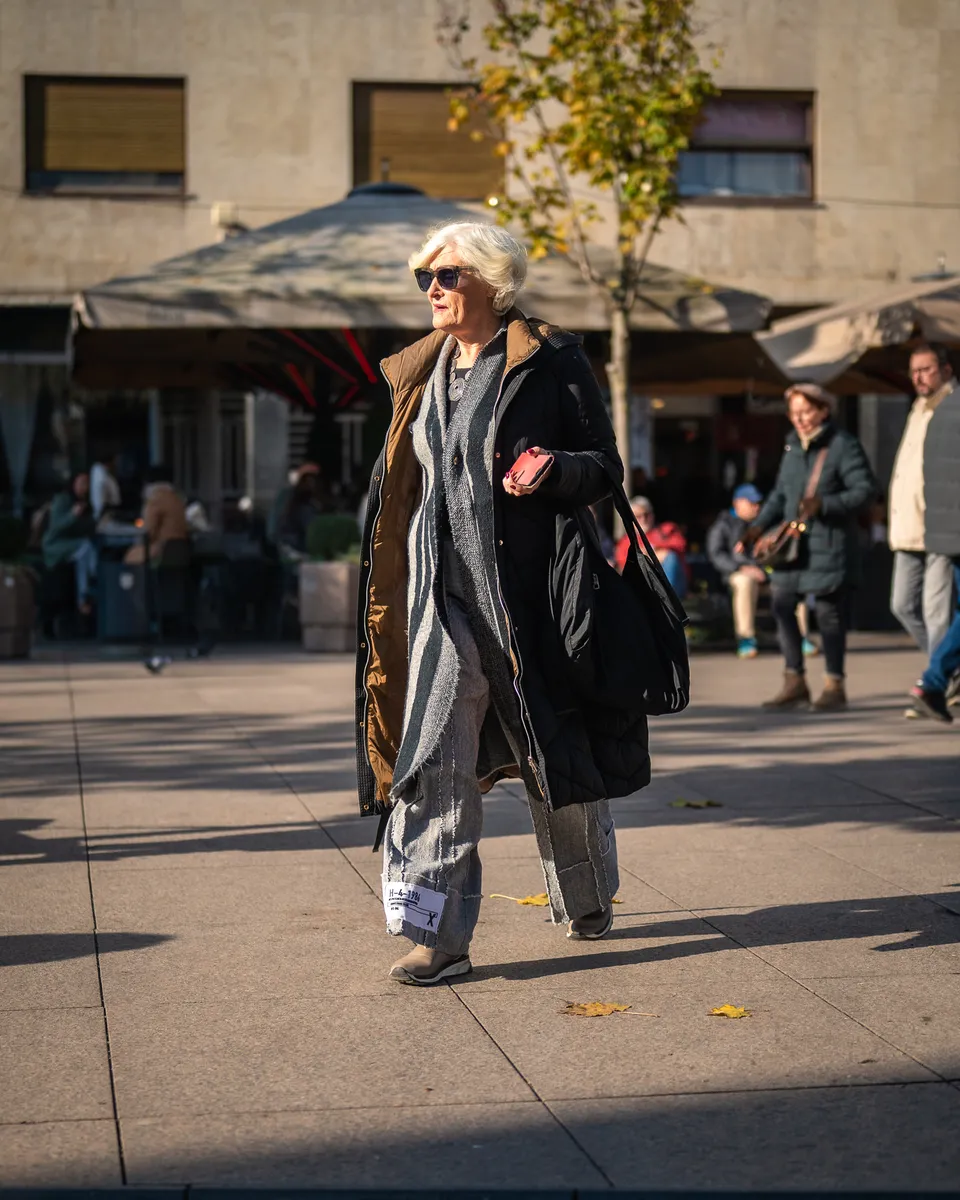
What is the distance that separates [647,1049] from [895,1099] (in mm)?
588

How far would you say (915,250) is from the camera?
22078mm

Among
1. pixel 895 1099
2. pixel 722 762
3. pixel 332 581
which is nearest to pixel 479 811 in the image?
pixel 895 1099

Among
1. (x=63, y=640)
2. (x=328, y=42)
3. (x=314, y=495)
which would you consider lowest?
(x=63, y=640)

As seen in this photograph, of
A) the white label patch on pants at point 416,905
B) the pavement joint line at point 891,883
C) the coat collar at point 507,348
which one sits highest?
the coat collar at point 507,348

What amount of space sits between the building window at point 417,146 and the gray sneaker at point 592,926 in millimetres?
17124

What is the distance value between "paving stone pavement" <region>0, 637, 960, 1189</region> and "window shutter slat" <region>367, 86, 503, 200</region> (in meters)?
14.1

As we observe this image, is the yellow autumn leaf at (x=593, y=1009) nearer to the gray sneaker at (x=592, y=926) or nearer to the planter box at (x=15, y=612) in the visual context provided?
the gray sneaker at (x=592, y=926)

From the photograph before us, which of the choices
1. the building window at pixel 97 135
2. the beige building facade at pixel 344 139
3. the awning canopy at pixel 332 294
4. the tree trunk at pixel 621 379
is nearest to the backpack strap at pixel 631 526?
the awning canopy at pixel 332 294

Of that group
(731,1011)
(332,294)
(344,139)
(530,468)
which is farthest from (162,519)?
(731,1011)

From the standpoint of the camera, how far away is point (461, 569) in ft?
15.4

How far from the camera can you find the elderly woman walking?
4.59 metres

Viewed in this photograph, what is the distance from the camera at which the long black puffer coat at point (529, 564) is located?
4.64 meters

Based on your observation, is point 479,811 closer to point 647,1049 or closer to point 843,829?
point 647,1049

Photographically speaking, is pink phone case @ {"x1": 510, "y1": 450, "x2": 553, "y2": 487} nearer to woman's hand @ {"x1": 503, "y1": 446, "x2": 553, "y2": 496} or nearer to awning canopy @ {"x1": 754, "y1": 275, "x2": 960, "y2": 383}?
woman's hand @ {"x1": 503, "y1": 446, "x2": 553, "y2": 496}
